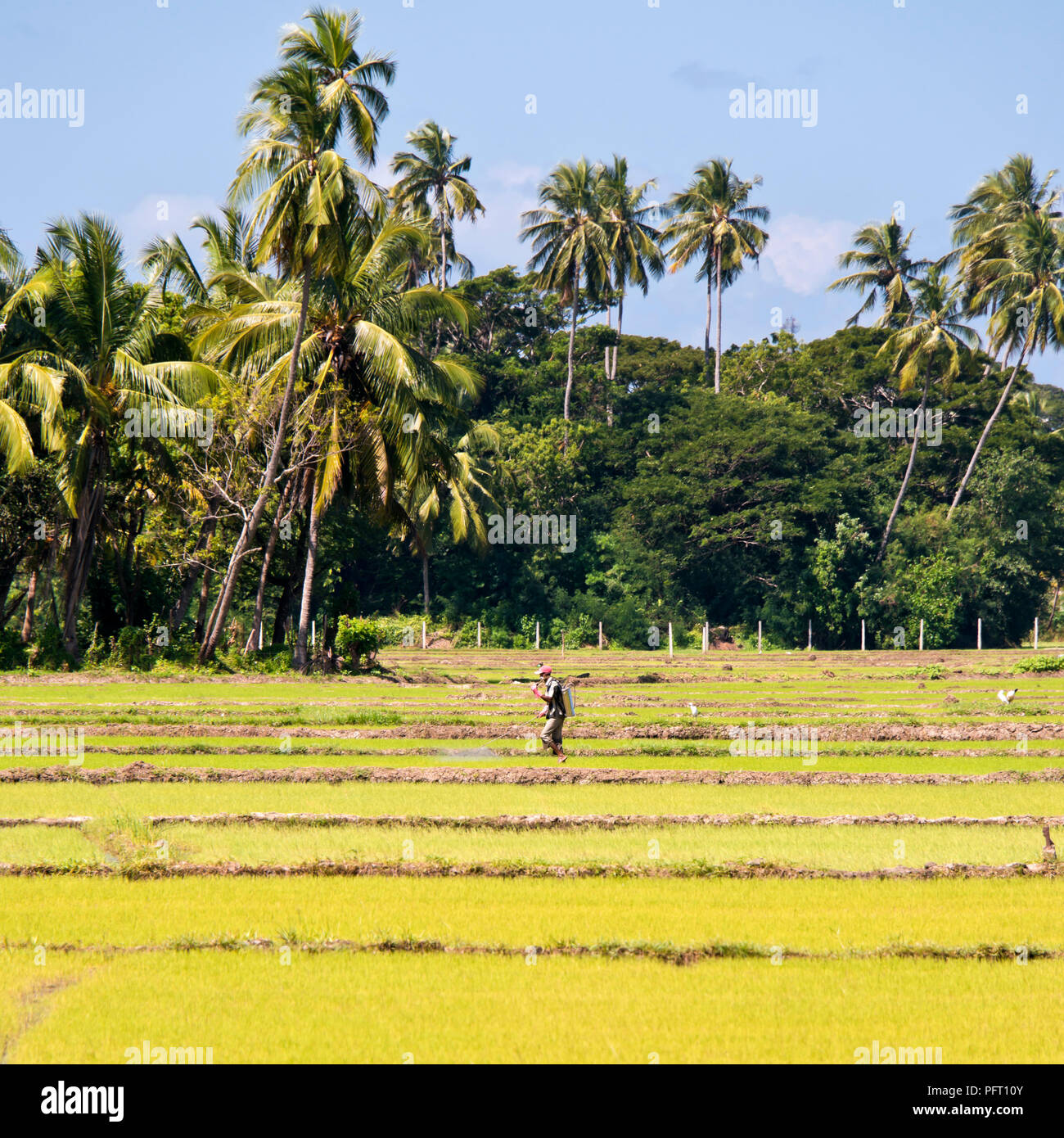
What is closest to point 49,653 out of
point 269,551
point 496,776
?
point 269,551

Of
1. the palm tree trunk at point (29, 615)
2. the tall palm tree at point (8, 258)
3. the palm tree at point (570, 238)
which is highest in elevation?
the palm tree at point (570, 238)

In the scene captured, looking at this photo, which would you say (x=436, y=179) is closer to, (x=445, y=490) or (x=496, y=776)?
(x=445, y=490)

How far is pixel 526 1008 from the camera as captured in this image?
785cm

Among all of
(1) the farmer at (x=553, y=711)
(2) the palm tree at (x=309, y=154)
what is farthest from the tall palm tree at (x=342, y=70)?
(1) the farmer at (x=553, y=711)

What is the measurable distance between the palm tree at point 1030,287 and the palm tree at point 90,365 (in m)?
39.2

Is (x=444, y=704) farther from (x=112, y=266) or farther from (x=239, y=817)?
(x=112, y=266)

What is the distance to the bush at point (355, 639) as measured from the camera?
1460 inches

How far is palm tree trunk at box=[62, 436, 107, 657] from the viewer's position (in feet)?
114

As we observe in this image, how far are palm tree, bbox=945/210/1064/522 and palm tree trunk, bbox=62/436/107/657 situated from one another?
135 ft

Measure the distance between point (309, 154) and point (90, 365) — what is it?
866 centimetres

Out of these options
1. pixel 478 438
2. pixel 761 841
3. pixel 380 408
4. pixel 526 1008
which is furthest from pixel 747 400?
pixel 526 1008

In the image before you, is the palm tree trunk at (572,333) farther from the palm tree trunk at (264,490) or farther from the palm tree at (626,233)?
the palm tree trunk at (264,490)
